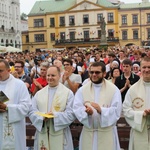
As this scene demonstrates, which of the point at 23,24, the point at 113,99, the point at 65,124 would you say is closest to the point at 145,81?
the point at 113,99

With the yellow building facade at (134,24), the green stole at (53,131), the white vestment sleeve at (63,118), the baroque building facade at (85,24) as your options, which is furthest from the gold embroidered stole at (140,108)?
the yellow building facade at (134,24)

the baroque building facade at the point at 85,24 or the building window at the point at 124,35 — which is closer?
the baroque building facade at the point at 85,24

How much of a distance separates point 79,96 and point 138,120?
1054mm

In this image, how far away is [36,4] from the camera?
77625mm

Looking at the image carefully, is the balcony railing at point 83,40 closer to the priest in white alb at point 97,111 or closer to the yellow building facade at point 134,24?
the yellow building facade at point 134,24

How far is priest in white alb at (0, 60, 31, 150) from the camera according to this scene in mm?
5641

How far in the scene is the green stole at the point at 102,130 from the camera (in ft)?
18.1

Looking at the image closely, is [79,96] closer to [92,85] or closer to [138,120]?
[92,85]

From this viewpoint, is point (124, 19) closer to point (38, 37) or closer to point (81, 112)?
point (38, 37)

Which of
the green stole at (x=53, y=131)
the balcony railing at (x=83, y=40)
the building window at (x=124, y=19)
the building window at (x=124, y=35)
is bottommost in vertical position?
the green stole at (x=53, y=131)

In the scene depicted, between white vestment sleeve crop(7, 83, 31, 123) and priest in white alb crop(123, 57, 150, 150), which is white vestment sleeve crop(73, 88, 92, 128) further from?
white vestment sleeve crop(7, 83, 31, 123)

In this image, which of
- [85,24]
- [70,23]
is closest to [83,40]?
[85,24]

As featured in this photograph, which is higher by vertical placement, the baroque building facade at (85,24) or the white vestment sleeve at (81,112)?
the baroque building facade at (85,24)

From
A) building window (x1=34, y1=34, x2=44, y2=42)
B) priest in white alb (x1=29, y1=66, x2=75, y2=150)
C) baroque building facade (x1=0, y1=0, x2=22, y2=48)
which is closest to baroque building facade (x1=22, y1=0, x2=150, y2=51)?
building window (x1=34, y1=34, x2=44, y2=42)
